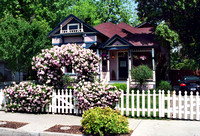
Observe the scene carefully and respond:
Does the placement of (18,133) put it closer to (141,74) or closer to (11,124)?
(11,124)

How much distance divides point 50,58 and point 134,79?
32.1ft

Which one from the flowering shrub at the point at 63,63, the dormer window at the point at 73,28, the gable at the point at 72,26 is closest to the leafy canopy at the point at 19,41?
the gable at the point at 72,26

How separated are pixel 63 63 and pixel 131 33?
1386 centimetres

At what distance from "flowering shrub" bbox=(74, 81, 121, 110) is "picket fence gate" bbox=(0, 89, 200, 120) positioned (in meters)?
0.31

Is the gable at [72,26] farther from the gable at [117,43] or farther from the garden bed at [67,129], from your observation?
the garden bed at [67,129]

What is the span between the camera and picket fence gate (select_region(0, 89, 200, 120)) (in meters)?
8.02

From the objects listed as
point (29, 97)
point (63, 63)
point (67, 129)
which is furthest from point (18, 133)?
point (63, 63)

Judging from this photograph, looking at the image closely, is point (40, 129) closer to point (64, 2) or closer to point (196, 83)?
point (196, 83)

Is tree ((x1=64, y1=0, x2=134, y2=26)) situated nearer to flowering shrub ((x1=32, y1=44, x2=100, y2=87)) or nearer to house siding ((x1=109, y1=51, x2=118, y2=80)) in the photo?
house siding ((x1=109, y1=51, x2=118, y2=80))

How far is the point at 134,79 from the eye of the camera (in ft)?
58.9

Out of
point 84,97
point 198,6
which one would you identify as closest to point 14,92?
point 84,97

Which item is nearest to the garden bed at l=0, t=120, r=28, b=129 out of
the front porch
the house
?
the house

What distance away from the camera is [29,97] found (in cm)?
941

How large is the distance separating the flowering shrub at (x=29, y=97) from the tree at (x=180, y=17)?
12055mm
